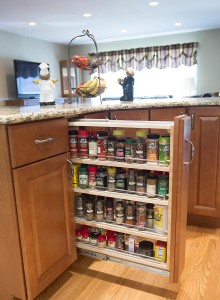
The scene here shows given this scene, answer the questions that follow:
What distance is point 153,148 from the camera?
117cm

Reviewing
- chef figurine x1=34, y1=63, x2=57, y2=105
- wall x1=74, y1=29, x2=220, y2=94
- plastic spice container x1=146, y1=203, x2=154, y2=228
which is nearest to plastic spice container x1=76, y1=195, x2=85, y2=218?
plastic spice container x1=146, y1=203, x2=154, y2=228

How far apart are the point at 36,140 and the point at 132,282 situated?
0.90 metres

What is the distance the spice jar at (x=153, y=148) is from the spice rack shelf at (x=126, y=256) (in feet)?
1.50

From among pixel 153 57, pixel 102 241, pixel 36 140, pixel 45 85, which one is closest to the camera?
pixel 36 140

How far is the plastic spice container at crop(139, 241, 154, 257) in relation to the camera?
1266 mm

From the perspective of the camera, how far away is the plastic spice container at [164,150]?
1135 millimetres

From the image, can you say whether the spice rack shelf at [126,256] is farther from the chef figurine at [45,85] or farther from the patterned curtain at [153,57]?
the patterned curtain at [153,57]

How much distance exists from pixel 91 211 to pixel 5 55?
206 inches

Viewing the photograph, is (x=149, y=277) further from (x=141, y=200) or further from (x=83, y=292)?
(x=141, y=200)

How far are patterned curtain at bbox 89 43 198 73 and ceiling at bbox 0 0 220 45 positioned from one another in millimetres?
387

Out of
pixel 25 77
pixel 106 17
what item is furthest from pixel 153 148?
pixel 25 77

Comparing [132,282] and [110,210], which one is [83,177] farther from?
[132,282]

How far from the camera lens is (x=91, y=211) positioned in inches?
54.3

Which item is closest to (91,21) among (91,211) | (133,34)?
(133,34)
